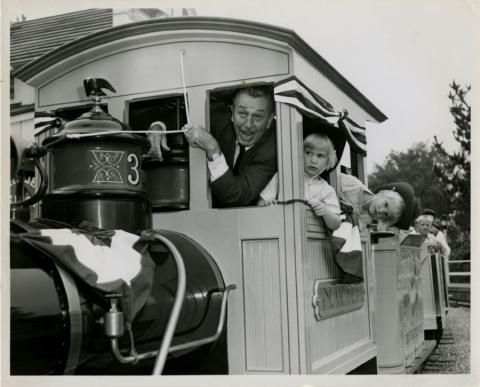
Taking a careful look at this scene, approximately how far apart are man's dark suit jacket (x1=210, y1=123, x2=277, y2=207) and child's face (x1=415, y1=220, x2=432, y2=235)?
0.57 metres

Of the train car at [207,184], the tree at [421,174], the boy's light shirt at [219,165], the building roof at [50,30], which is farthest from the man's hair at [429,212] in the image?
the building roof at [50,30]

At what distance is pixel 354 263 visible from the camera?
196 centimetres

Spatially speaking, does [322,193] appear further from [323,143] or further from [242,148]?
[242,148]

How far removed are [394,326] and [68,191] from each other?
4.34ft

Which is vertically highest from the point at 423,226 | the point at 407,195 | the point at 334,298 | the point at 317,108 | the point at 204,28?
the point at 204,28

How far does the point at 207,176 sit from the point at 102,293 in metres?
0.61

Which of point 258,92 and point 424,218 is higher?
point 258,92

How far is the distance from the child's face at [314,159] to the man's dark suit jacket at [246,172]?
10cm

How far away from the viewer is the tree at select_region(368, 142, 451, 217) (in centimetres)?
191

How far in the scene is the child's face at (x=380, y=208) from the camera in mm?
2044

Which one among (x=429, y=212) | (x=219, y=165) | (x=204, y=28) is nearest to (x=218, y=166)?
(x=219, y=165)

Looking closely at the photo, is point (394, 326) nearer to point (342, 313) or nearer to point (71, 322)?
point (342, 313)

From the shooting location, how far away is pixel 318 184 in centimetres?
188

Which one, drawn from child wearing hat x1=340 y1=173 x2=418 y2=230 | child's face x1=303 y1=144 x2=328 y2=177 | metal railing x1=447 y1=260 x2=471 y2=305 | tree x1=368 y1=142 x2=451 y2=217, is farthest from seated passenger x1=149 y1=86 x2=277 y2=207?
metal railing x1=447 y1=260 x2=471 y2=305
